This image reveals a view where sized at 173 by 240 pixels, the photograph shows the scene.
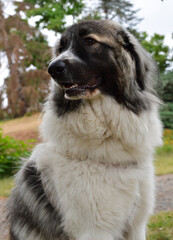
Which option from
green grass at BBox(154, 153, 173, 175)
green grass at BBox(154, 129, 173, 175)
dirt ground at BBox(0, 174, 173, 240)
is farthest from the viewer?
green grass at BBox(154, 129, 173, 175)

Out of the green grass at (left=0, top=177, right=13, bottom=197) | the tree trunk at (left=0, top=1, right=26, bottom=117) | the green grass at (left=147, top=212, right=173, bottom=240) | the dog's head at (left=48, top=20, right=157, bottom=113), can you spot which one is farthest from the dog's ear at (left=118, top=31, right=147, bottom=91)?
the tree trunk at (left=0, top=1, right=26, bottom=117)

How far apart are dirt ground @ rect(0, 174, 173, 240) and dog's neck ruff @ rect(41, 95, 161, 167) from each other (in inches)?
90.6

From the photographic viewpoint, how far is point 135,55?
255 centimetres

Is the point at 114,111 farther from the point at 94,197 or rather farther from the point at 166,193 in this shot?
the point at 166,193

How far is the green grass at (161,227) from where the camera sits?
3.40m

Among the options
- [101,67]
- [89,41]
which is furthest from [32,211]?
[89,41]

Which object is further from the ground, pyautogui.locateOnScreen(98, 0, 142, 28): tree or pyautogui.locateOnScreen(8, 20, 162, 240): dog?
pyautogui.locateOnScreen(98, 0, 142, 28): tree

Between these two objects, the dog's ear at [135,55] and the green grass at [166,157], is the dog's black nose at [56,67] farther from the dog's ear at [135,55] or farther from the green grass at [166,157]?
the green grass at [166,157]

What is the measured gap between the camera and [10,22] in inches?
554

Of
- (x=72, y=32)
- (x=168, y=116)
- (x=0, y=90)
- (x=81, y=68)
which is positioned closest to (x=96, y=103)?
(x=81, y=68)

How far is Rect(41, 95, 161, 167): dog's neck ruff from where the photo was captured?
2.35 meters

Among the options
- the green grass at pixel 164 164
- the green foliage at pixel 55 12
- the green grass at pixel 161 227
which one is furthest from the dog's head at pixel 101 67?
the green foliage at pixel 55 12

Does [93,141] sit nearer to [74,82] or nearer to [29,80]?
[74,82]

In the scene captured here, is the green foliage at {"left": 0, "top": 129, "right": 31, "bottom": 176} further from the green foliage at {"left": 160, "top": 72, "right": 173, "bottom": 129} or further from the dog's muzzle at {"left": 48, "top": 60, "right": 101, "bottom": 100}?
the green foliage at {"left": 160, "top": 72, "right": 173, "bottom": 129}
